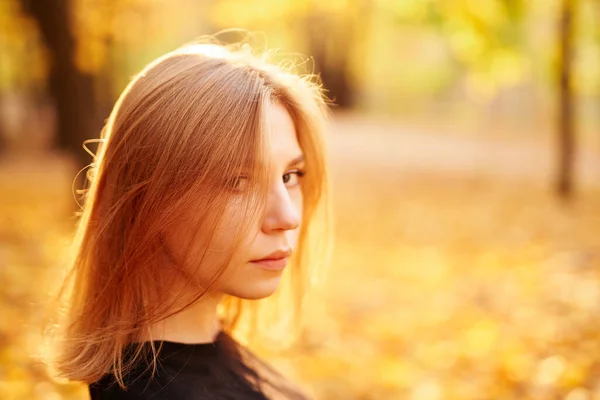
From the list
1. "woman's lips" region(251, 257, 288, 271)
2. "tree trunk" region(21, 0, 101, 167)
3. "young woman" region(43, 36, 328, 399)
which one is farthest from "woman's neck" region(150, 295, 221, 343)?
"tree trunk" region(21, 0, 101, 167)

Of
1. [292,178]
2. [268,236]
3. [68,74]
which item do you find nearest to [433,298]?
[292,178]

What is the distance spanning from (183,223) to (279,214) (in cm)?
22

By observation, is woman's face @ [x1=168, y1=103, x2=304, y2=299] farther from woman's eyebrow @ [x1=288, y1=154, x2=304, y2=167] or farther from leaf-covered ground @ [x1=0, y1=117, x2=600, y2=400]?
leaf-covered ground @ [x1=0, y1=117, x2=600, y2=400]

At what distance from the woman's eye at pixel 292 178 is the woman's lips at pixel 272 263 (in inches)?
7.7

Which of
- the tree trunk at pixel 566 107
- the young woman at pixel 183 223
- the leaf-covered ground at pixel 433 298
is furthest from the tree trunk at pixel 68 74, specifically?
the tree trunk at pixel 566 107

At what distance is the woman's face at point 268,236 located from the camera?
56.5 inches

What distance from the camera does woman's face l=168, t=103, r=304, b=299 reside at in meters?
1.44

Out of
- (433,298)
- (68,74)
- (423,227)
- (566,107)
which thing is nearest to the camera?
(433,298)

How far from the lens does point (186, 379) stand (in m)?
1.45

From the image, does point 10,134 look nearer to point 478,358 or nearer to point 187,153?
point 478,358

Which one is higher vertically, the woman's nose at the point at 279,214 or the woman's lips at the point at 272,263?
the woman's nose at the point at 279,214

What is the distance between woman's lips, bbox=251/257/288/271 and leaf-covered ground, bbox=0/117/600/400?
2.80 feet

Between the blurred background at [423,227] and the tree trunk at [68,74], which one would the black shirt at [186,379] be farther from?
the tree trunk at [68,74]

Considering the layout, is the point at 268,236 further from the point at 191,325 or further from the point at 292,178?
the point at 191,325
